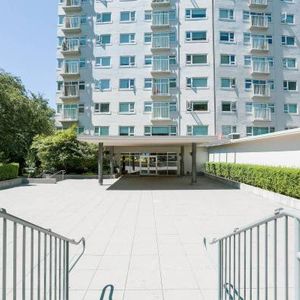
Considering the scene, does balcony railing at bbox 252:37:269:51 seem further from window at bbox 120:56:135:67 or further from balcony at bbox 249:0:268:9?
window at bbox 120:56:135:67

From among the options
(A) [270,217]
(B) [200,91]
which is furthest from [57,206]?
(B) [200,91]

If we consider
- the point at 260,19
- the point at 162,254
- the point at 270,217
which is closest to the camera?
→ the point at 270,217

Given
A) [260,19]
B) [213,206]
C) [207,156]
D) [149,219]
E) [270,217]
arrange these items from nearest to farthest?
1. [270,217]
2. [149,219]
3. [213,206]
4. [207,156]
5. [260,19]

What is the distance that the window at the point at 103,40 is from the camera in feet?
125

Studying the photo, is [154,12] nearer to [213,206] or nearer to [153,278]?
[213,206]

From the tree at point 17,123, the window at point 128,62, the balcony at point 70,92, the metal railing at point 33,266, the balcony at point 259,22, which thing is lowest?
the metal railing at point 33,266

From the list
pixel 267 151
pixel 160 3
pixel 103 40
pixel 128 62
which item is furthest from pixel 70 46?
pixel 267 151

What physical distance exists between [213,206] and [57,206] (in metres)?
6.33

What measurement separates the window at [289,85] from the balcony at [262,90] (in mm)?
1958

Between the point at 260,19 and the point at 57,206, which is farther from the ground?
the point at 260,19

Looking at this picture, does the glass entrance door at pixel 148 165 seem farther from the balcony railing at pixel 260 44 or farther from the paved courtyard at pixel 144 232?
the paved courtyard at pixel 144 232

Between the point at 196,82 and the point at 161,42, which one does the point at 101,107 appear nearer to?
the point at 161,42

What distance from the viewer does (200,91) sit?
36594mm

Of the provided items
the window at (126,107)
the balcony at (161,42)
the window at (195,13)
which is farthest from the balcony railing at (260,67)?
the window at (126,107)
